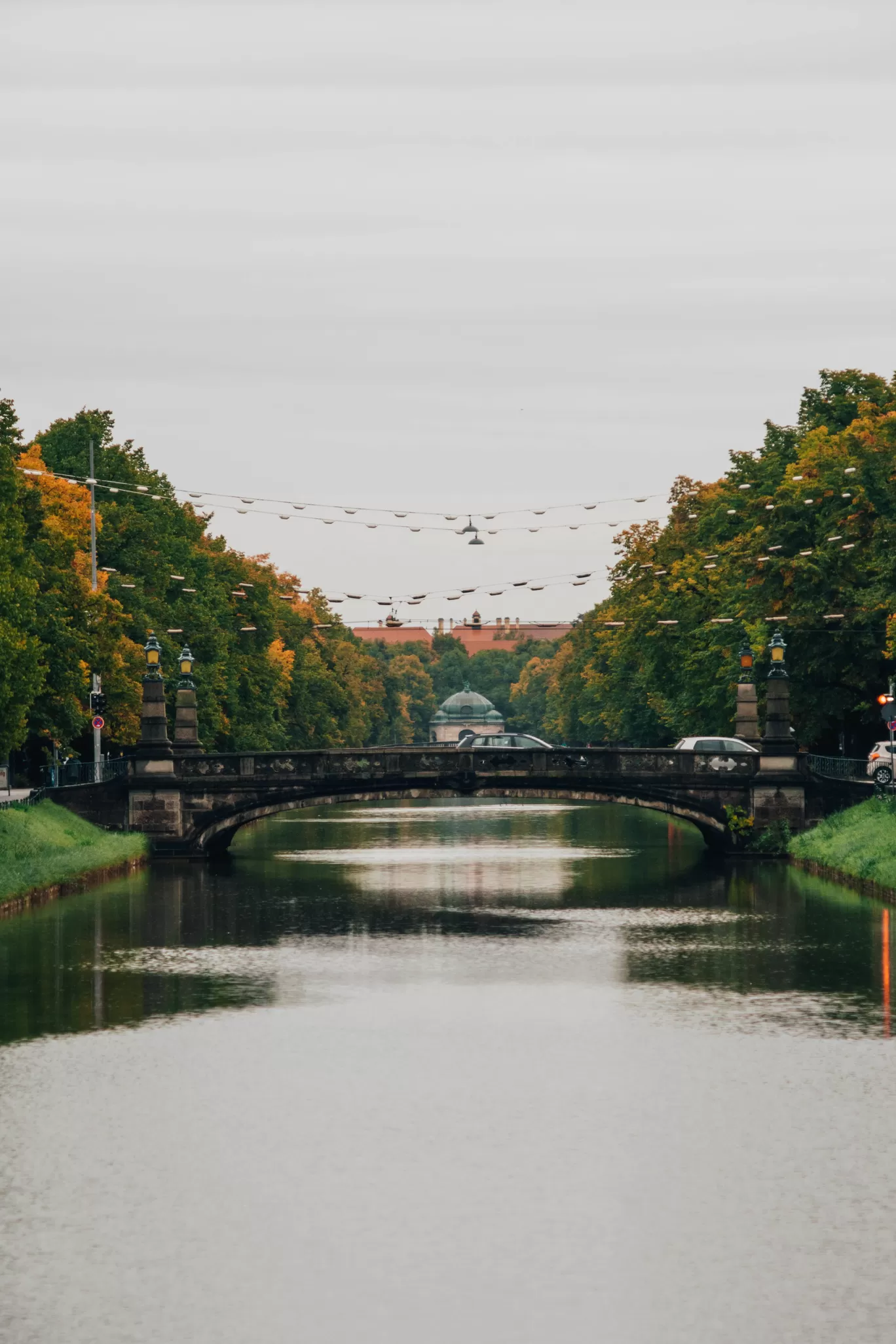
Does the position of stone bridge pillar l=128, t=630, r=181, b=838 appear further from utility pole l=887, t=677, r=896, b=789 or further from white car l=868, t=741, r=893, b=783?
utility pole l=887, t=677, r=896, b=789

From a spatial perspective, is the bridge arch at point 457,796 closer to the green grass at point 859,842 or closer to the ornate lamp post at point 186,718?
the green grass at point 859,842

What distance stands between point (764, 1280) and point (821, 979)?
18.5 meters

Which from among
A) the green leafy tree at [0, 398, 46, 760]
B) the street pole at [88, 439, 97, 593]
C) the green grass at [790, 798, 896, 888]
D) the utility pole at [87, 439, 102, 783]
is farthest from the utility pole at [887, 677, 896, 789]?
the street pole at [88, 439, 97, 593]

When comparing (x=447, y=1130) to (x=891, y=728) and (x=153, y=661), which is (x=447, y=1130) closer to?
(x=891, y=728)

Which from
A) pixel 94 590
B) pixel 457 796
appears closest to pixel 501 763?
pixel 457 796

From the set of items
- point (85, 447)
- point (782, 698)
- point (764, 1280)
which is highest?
point (85, 447)

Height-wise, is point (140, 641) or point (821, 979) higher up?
point (140, 641)

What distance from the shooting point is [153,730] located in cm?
6450

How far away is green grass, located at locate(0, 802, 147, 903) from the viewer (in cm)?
4803

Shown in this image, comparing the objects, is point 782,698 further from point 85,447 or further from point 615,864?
point 85,447

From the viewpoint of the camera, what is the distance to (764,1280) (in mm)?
16234

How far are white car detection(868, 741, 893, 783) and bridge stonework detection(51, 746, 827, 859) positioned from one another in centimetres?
233

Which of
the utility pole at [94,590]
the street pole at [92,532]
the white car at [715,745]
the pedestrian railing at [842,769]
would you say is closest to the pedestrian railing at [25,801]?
the utility pole at [94,590]

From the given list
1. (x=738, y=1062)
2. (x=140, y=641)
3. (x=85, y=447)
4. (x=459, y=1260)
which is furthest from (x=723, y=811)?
(x=459, y=1260)
